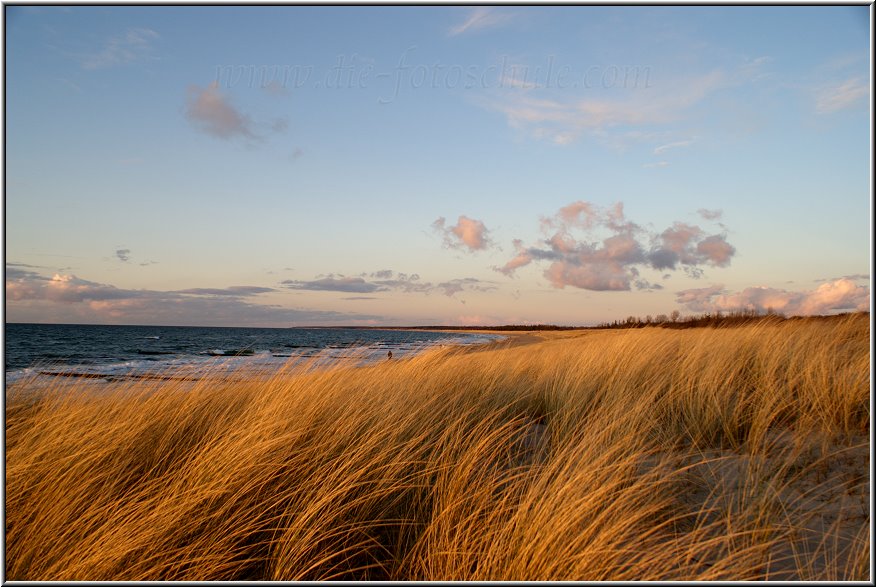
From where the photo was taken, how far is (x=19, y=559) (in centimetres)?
241

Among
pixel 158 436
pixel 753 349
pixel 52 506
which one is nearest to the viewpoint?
pixel 52 506

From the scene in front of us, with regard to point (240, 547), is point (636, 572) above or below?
above

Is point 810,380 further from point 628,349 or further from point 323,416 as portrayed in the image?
point 323,416

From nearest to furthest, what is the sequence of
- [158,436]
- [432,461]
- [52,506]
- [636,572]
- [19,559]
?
[636,572] → [19,559] → [52,506] → [432,461] → [158,436]

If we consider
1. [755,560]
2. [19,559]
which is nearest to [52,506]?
[19,559]

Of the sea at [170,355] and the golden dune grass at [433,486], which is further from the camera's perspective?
the sea at [170,355]

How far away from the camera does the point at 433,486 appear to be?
296 cm

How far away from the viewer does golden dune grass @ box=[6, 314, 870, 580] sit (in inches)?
88.4

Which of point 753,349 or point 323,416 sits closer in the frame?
A: point 323,416

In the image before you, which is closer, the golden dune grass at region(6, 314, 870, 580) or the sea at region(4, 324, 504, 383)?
the golden dune grass at region(6, 314, 870, 580)

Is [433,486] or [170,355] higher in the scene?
[433,486]

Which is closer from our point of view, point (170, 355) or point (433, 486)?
point (433, 486)

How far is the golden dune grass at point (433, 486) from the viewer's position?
7.37 ft

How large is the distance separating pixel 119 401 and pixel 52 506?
1901 millimetres
